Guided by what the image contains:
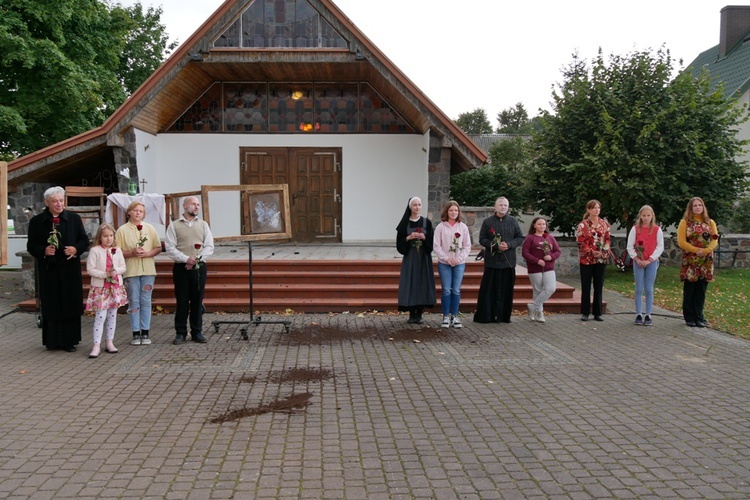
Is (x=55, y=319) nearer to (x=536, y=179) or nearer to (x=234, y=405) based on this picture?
(x=234, y=405)

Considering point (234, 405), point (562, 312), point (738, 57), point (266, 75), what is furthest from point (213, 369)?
point (738, 57)

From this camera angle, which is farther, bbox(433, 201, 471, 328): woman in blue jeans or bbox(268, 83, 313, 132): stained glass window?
bbox(268, 83, 313, 132): stained glass window

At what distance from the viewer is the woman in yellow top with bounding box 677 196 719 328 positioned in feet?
29.1

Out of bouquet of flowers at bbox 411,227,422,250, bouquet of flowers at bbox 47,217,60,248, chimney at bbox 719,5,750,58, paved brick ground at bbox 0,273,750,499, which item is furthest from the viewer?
chimney at bbox 719,5,750,58

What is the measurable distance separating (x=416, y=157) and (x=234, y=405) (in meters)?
10.4

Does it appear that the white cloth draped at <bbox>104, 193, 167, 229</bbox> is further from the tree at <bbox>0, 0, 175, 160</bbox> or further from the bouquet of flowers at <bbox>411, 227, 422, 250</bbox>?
the tree at <bbox>0, 0, 175, 160</bbox>

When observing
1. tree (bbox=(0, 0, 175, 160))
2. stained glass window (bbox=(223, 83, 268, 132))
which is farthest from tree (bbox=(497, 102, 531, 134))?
stained glass window (bbox=(223, 83, 268, 132))

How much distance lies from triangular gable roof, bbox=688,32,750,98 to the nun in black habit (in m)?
19.7

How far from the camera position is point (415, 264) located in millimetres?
9000

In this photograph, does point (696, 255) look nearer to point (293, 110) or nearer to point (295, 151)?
point (295, 151)

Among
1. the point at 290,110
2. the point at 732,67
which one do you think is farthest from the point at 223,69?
the point at 732,67

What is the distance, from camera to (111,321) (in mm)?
7262

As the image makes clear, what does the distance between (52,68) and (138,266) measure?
1542cm

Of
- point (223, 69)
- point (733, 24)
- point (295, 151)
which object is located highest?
point (733, 24)
